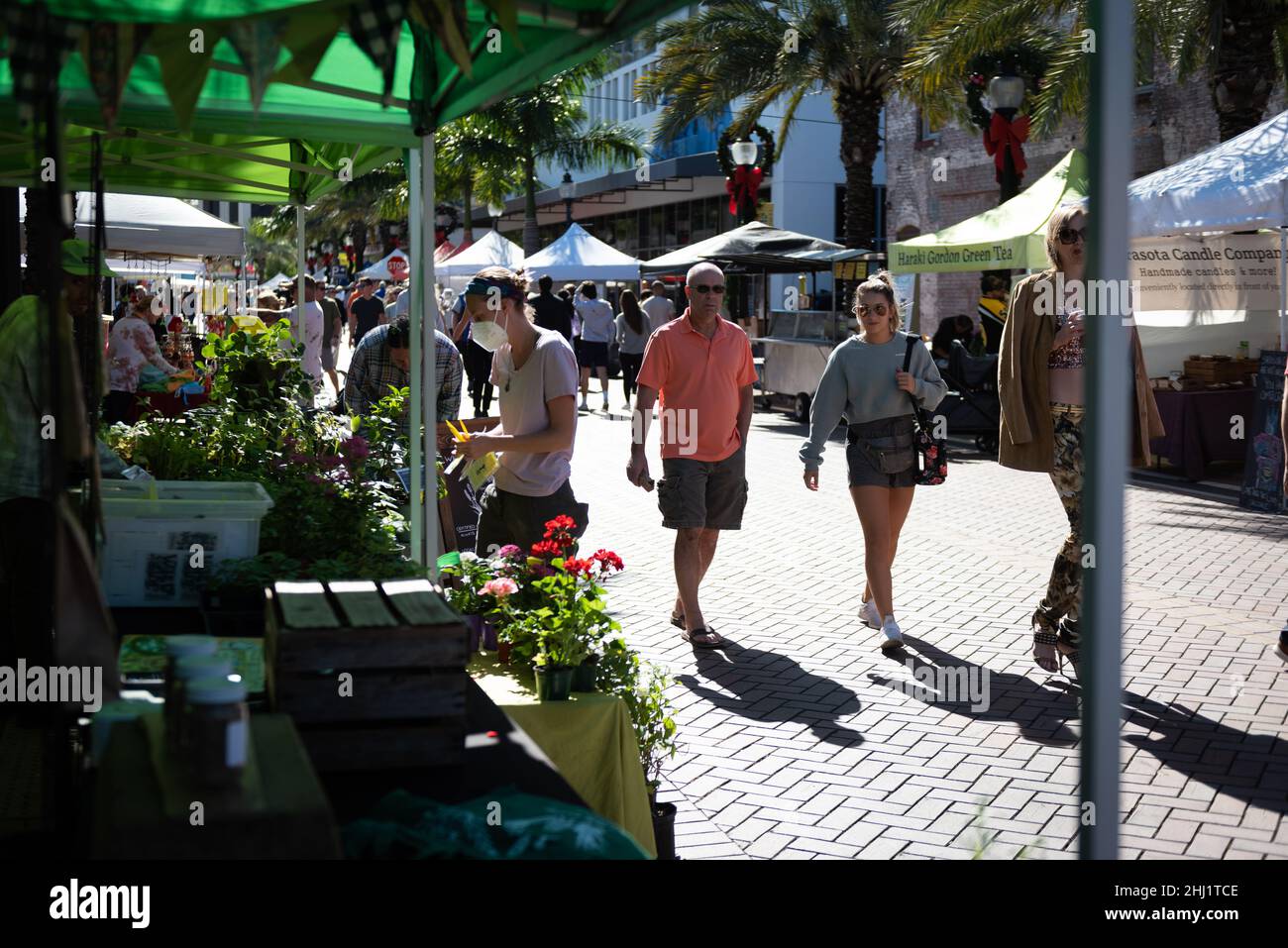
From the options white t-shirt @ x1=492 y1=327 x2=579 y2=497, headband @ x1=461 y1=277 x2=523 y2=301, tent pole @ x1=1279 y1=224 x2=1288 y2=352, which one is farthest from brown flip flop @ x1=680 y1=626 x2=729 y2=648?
tent pole @ x1=1279 y1=224 x2=1288 y2=352

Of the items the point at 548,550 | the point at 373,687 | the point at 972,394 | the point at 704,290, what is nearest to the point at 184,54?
the point at 373,687

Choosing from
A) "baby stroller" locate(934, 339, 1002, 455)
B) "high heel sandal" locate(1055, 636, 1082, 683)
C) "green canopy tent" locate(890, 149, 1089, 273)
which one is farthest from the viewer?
"green canopy tent" locate(890, 149, 1089, 273)

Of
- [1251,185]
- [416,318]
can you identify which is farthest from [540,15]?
[1251,185]

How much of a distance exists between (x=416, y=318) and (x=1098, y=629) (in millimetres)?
3278

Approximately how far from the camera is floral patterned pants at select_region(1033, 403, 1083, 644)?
6379 mm

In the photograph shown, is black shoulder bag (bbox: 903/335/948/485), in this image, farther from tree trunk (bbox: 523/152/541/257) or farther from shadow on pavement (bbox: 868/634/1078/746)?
tree trunk (bbox: 523/152/541/257)

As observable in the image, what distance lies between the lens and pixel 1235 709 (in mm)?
6191

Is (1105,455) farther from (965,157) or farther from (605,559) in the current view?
(965,157)

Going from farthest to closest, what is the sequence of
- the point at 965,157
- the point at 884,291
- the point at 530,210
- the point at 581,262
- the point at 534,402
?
1. the point at 530,210
2. the point at 965,157
3. the point at 581,262
4. the point at 884,291
5. the point at 534,402

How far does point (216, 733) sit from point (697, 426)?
18.1ft

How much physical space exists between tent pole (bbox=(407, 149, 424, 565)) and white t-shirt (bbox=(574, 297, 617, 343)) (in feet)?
58.8

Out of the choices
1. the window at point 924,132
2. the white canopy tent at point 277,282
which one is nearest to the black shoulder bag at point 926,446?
the white canopy tent at point 277,282

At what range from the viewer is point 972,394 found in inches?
650
